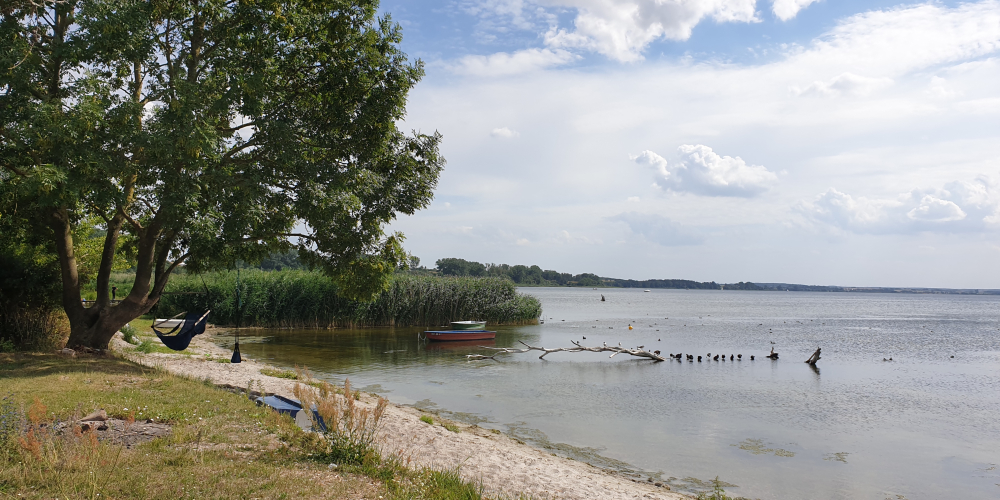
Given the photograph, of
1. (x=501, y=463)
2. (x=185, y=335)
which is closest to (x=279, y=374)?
(x=185, y=335)

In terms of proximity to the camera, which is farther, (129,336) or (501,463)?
(129,336)

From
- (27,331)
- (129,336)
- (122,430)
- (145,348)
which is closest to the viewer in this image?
(122,430)

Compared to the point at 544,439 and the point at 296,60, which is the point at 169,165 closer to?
the point at 296,60

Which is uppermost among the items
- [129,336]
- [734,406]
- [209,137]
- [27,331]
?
[209,137]

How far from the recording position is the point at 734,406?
18.5m

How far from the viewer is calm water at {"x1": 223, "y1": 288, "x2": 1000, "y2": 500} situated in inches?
479

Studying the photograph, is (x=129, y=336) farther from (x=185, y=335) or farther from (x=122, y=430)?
(x=122, y=430)

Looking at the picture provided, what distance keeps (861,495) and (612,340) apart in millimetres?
29667

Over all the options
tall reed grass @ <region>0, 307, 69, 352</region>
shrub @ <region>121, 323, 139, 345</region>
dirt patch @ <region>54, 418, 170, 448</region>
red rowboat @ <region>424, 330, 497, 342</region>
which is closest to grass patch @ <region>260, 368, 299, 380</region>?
tall reed grass @ <region>0, 307, 69, 352</region>

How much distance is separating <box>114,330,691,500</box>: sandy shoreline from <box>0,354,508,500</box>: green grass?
139 cm

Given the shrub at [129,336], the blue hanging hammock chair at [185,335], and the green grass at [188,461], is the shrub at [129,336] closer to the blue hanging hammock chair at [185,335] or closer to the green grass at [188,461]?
the blue hanging hammock chair at [185,335]

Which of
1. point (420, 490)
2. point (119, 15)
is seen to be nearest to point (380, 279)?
point (119, 15)

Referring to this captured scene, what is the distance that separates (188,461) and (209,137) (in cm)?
777

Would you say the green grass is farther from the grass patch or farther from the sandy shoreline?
the grass patch
